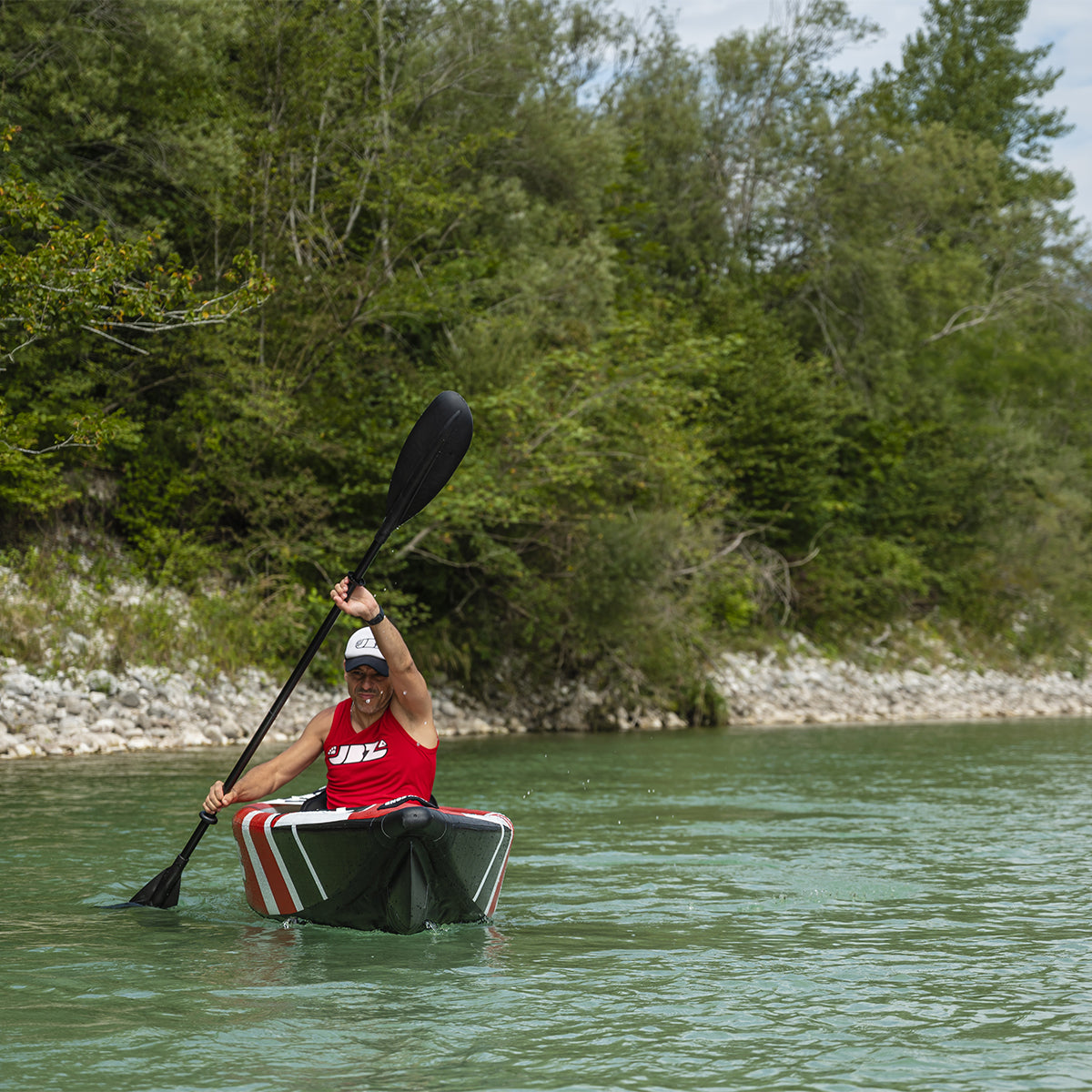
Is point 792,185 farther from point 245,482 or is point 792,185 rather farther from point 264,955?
point 264,955

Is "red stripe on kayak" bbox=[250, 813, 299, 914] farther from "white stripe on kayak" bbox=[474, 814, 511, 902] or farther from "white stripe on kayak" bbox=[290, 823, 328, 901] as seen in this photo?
"white stripe on kayak" bbox=[474, 814, 511, 902]

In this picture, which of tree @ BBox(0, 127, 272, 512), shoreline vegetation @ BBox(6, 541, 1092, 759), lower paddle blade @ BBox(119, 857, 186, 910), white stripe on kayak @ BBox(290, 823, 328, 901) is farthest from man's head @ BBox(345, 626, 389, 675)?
shoreline vegetation @ BBox(6, 541, 1092, 759)

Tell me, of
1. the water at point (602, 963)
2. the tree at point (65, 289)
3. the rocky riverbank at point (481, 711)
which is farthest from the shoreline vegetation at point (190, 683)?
the water at point (602, 963)

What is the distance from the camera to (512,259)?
2203 cm

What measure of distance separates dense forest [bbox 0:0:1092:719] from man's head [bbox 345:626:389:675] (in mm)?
6956

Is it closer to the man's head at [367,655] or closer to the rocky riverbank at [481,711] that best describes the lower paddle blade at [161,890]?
the man's head at [367,655]

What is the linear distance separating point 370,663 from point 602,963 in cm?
159

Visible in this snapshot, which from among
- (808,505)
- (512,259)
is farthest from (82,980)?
(808,505)

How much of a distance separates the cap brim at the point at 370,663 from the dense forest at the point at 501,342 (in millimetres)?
7015

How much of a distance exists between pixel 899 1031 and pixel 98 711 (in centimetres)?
1179

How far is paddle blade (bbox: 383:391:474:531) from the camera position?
22.9 ft

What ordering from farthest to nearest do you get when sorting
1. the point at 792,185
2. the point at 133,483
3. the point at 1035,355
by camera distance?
the point at 1035,355 < the point at 792,185 < the point at 133,483

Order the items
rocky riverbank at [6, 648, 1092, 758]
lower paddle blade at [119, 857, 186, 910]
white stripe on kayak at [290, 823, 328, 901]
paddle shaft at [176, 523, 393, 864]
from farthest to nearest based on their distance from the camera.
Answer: rocky riverbank at [6, 648, 1092, 758], lower paddle blade at [119, 857, 186, 910], paddle shaft at [176, 523, 393, 864], white stripe on kayak at [290, 823, 328, 901]

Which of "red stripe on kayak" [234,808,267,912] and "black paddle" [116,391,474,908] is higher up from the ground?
"black paddle" [116,391,474,908]
